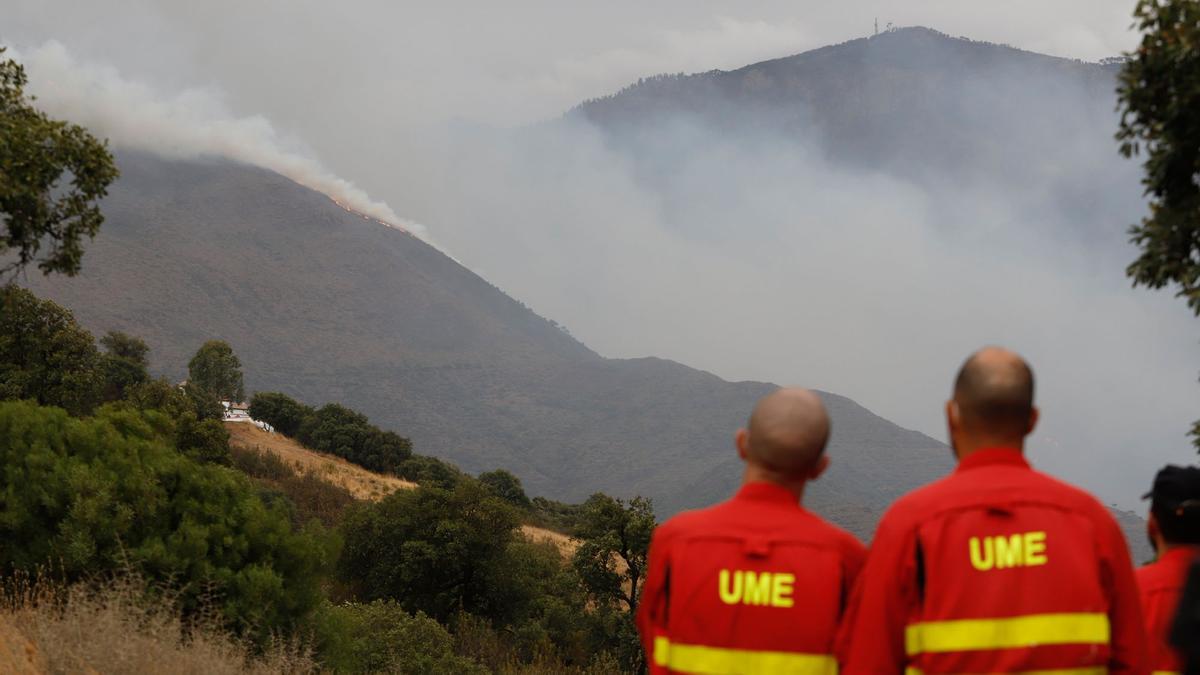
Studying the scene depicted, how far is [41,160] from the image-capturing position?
10.2 m

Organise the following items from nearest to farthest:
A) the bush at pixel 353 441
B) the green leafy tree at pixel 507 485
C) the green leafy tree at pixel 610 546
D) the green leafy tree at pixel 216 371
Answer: the green leafy tree at pixel 610 546, the green leafy tree at pixel 507 485, the bush at pixel 353 441, the green leafy tree at pixel 216 371

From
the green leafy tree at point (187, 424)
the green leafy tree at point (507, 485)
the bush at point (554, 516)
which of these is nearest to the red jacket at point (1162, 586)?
the green leafy tree at point (187, 424)

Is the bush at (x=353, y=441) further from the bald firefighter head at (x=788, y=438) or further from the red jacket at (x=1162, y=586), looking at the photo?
the red jacket at (x=1162, y=586)

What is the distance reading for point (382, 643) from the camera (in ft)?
54.2

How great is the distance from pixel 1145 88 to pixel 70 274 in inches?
440

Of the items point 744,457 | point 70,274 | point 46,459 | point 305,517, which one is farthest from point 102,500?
point 305,517

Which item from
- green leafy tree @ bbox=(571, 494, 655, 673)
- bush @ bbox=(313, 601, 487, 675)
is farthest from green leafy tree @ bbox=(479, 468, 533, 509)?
bush @ bbox=(313, 601, 487, 675)

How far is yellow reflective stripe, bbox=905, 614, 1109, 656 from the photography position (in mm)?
2707

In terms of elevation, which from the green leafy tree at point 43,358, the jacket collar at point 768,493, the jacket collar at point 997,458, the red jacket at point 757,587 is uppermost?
the green leafy tree at point 43,358

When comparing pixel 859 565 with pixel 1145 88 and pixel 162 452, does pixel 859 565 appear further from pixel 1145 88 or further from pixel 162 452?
pixel 162 452

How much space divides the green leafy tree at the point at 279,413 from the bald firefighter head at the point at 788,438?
68339 mm

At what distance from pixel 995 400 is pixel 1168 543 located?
107 centimetres

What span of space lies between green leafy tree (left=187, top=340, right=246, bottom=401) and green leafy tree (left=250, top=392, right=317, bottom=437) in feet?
7.68

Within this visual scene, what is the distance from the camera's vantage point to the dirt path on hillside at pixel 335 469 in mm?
46031
